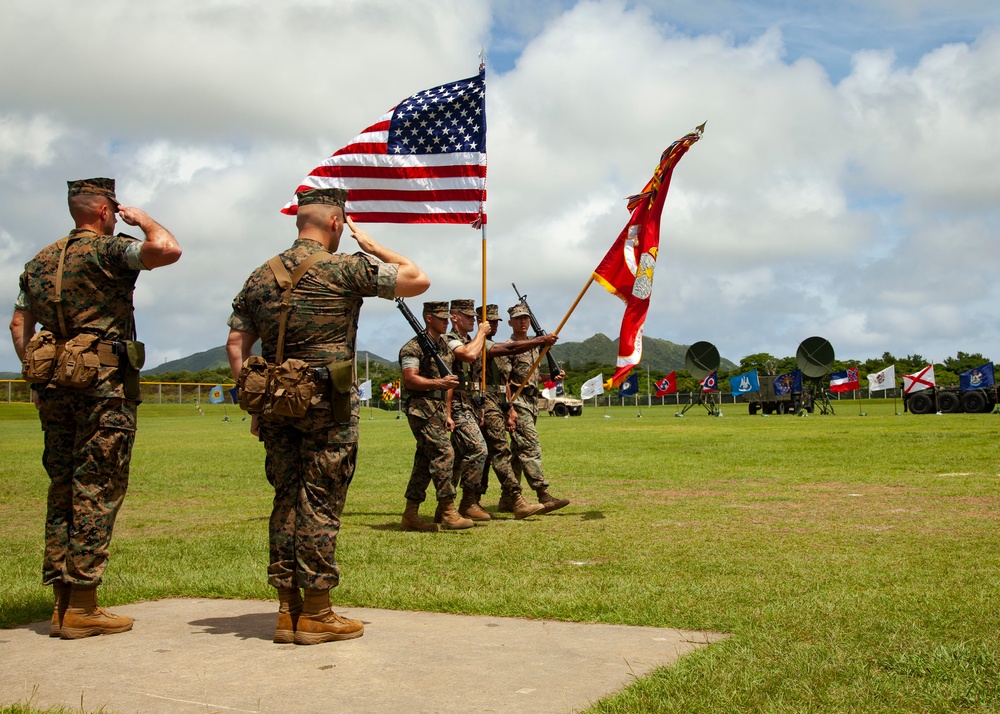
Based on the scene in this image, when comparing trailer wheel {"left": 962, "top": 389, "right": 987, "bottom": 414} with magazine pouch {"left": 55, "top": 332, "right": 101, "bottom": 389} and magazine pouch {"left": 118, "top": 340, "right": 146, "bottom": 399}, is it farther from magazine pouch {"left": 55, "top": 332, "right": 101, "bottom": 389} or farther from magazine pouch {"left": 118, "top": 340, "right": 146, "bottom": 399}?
magazine pouch {"left": 55, "top": 332, "right": 101, "bottom": 389}

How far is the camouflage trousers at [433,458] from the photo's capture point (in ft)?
30.2

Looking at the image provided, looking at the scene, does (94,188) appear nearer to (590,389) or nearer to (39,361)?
(39,361)

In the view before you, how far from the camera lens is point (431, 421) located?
9383 millimetres

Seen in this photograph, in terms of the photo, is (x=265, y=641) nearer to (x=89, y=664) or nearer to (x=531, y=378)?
(x=89, y=664)

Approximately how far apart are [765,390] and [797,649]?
44817 mm

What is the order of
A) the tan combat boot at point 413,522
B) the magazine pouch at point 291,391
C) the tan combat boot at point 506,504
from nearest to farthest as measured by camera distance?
1. the magazine pouch at point 291,391
2. the tan combat boot at point 413,522
3. the tan combat boot at point 506,504

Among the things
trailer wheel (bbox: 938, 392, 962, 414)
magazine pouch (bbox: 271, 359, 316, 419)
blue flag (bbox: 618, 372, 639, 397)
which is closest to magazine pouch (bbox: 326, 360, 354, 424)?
magazine pouch (bbox: 271, 359, 316, 419)

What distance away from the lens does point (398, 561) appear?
7293 millimetres

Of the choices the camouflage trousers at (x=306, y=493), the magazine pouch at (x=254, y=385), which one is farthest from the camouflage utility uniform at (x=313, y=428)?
the magazine pouch at (x=254, y=385)

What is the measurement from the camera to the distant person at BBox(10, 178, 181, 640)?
4934mm

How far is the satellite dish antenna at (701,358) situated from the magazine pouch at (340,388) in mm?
46411

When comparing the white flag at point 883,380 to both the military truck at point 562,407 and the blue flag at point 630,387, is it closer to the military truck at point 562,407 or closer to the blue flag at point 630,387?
the military truck at point 562,407

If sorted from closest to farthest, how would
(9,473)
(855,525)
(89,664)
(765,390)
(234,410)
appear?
(89,664), (855,525), (9,473), (765,390), (234,410)

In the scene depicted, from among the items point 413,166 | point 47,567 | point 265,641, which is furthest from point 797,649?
point 413,166
